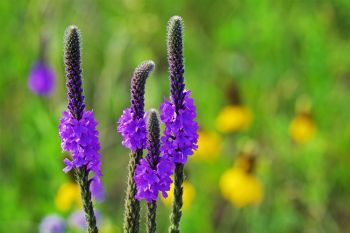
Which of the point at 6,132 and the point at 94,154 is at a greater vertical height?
the point at 6,132

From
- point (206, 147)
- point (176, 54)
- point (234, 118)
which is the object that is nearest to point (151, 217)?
point (176, 54)

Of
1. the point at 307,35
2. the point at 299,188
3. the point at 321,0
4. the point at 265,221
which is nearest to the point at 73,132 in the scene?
the point at 265,221

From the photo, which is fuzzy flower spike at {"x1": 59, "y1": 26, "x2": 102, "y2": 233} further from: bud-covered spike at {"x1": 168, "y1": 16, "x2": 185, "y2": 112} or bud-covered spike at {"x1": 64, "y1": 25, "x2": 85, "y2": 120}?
bud-covered spike at {"x1": 168, "y1": 16, "x2": 185, "y2": 112}

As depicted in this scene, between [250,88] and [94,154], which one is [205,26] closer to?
[250,88]

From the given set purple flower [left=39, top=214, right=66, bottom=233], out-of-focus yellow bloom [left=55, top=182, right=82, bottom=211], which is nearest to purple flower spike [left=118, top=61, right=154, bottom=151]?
purple flower [left=39, top=214, right=66, bottom=233]

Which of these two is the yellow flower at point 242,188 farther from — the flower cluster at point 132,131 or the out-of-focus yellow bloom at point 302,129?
the flower cluster at point 132,131

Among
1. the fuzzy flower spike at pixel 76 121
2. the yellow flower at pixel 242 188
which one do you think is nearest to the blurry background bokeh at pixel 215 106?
the yellow flower at pixel 242 188
